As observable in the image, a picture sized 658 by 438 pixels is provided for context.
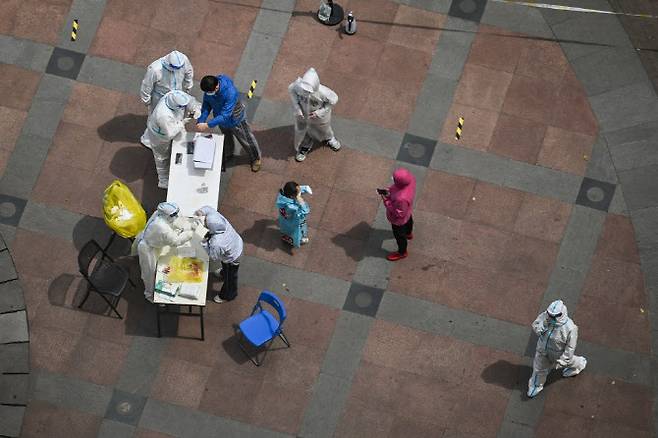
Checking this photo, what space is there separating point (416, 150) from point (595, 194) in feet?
8.87

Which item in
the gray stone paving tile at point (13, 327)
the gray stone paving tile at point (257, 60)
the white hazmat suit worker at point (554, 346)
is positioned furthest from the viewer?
the gray stone paving tile at point (257, 60)

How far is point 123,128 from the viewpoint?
1677 cm

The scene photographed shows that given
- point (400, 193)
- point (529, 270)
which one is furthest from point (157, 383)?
point (529, 270)

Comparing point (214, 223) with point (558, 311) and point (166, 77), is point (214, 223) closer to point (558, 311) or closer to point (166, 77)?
point (166, 77)

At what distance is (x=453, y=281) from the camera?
15.7m

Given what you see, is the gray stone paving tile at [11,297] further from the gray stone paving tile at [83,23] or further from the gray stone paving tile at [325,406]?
the gray stone paving tile at [325,406]

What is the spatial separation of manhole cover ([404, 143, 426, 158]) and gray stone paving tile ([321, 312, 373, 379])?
2.68m

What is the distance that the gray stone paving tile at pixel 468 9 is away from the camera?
57.7ft

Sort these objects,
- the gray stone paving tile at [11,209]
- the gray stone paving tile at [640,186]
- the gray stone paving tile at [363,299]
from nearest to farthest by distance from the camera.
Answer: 1. the gray stone paving tile at [363,299]
2. the gray stone paving tile at [11,209]
3. the gray stone paving tile at [640,186]

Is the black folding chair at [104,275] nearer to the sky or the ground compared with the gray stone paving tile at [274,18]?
nearer to the ground

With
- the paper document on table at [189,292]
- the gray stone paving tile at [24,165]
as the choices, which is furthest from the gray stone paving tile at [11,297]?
the paper document on table at [189,292]

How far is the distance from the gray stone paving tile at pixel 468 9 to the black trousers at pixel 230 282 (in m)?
5.61

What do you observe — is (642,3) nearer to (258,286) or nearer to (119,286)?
(258,286)

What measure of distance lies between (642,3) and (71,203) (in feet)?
31.2
